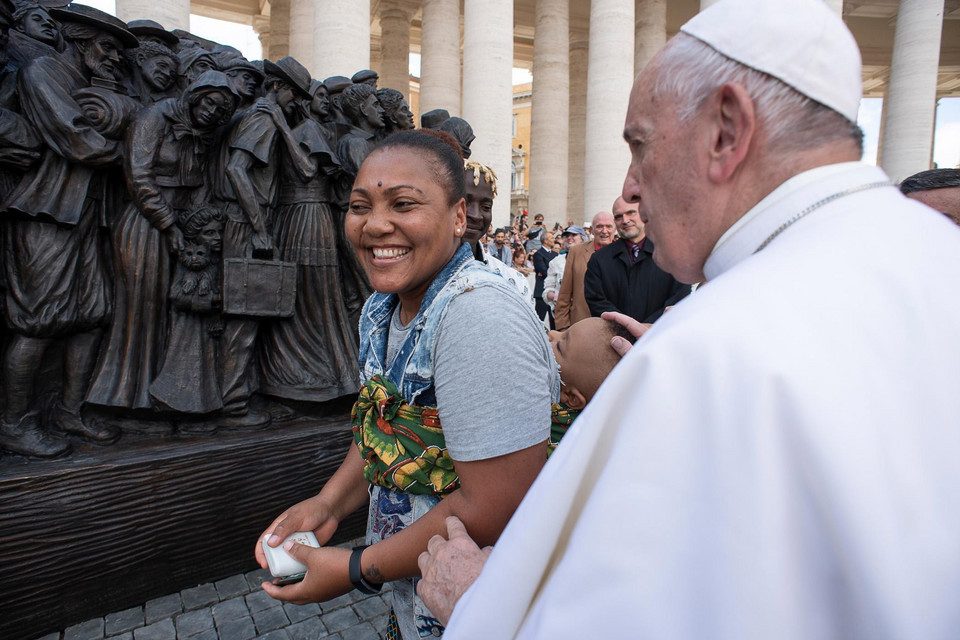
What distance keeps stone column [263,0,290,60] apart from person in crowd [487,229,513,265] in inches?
493

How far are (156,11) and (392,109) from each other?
710cm

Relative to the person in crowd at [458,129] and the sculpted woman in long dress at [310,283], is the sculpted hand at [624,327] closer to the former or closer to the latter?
the person in crowd at [458,129]

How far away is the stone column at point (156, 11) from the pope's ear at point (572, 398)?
10.6m

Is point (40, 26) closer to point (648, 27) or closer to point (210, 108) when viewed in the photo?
point (210, 108)

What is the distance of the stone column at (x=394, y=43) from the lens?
19.9 m

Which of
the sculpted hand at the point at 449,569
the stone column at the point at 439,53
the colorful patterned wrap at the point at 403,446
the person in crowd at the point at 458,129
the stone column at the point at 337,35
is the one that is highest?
→ the stone column at the point at 439,53

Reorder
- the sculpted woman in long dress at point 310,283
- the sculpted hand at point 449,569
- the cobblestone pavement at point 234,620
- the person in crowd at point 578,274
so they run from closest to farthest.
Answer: the sculpted hand at point 449,569 < the cobblestone pavement at point 234,620 < the sculpted woman in long dress at point 310,283 < the person in crowd at point 578,274

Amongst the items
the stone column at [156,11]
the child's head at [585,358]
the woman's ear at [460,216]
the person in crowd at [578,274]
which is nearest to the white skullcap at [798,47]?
the woman's ear at [460,216]

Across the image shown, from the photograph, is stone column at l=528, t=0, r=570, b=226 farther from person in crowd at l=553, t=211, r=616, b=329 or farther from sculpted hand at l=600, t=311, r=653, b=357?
sculpted hand at l=600, t=311, r=653, b=357

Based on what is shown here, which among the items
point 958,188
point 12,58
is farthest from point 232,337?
point 958,188

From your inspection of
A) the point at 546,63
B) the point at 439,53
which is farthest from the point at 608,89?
the point at 439,53

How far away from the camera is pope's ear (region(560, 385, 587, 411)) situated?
1.57m

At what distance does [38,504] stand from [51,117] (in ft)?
6.91

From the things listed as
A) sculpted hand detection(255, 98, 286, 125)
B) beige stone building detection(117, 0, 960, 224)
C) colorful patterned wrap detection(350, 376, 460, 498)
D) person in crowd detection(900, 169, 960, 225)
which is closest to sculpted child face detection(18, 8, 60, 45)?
sculpted hand detection(255, 98, 286, 125)
